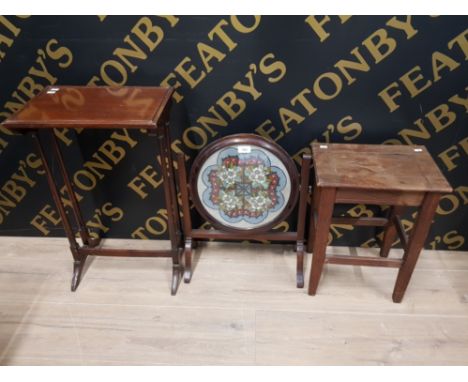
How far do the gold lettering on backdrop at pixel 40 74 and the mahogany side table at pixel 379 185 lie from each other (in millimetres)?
1128

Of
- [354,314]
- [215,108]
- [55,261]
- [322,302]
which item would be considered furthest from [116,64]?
[354,314]

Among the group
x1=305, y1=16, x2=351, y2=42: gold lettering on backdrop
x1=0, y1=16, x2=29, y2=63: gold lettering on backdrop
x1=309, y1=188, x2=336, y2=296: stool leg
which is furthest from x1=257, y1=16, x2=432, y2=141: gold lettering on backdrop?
x1=0, y1=16, x2=29, y2=63: gold lettering on backdrop

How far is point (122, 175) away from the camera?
1.94 meters

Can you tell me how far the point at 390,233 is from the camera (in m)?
1.96

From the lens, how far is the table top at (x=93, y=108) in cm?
134

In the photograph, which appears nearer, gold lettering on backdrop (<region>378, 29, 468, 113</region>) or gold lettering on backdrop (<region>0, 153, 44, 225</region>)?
gold lettering on backdrop (<region>378, 29, 468, 113</region>)

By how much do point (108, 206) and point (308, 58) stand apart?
4.17 feet

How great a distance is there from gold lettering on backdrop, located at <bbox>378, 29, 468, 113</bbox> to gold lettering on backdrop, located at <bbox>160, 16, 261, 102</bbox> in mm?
625

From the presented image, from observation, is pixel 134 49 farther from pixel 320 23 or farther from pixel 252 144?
pixel 320 23

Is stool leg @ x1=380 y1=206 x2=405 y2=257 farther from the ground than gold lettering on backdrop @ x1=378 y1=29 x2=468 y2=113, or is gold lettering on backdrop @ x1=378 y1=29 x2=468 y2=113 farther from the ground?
gold lettering on backdrop @ x1=378 y1=29 x2=468 y2=113

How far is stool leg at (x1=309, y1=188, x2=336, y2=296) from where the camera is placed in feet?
4.88

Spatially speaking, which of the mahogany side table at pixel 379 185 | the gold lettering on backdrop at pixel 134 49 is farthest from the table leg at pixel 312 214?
the gold lettering on backdrop at pixel 134 49

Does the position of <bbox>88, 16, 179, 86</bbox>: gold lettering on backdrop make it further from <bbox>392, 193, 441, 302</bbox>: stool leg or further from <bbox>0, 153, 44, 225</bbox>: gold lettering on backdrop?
<bbox>392, 193, 441, 302</bbox>: stool leg

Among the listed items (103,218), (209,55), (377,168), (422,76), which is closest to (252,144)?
(209,55)
